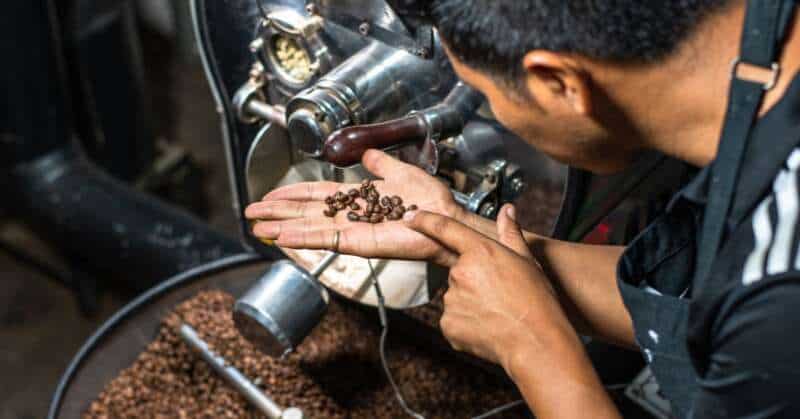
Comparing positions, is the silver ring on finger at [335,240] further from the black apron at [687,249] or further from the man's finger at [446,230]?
the black apron at [687,249]

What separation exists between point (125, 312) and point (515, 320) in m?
0.71

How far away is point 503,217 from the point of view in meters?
0.97

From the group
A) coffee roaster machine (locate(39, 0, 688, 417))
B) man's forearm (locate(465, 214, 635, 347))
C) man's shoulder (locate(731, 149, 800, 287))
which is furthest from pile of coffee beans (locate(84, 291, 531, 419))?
man's shoulder (locate(731, 149, 800, 287))

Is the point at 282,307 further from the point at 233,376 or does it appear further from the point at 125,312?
the point at 125,312

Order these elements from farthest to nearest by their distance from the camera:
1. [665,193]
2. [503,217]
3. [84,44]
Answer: [84,44]
[665,193]
[503,217]

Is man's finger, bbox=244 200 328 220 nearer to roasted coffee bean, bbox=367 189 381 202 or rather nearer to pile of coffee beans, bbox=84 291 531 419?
roasted coffee bean, bbox=367 189 381 202

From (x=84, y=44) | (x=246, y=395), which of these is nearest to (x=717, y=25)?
(x=246, y=395)

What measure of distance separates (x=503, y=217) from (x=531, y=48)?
261 mm

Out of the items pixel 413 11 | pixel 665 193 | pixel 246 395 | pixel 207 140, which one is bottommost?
pixel 207 140

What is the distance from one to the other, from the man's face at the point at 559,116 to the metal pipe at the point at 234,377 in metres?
0.52

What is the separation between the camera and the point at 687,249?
969 mm

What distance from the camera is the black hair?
28.2 inches

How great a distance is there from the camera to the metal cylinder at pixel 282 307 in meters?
1.11

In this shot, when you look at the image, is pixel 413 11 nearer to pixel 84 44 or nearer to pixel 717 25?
pixel 717 25
